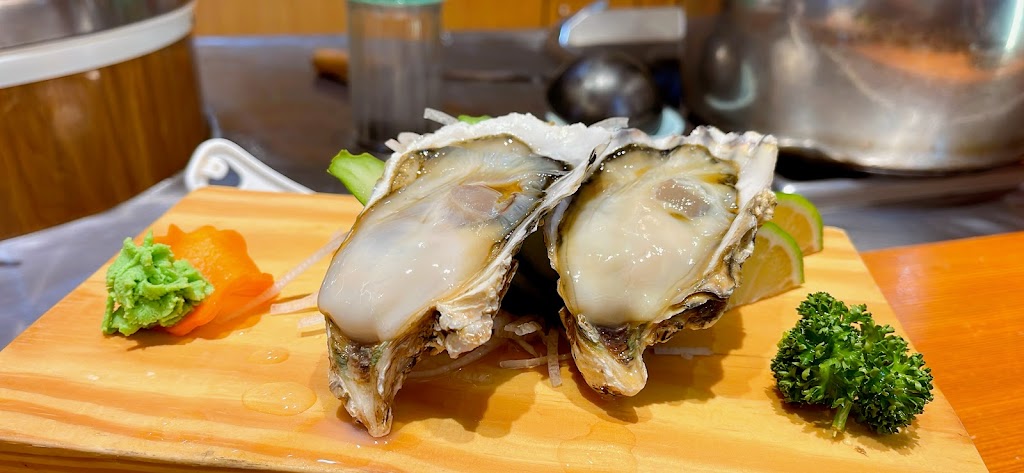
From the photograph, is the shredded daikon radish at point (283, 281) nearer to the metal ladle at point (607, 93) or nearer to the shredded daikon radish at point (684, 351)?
the shredded daikon radish at point (684, 351)

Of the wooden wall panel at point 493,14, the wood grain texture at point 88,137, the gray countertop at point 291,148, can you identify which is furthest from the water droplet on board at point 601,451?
the wooden wall panel at point 493,14

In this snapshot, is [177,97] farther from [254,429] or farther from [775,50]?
[775,50]

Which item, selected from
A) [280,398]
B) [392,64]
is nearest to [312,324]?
[280,398]

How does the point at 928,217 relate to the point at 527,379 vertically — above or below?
below

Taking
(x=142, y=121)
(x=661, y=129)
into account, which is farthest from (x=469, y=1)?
(x=142, y=121)

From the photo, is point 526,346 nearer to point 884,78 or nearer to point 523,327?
point 523,327

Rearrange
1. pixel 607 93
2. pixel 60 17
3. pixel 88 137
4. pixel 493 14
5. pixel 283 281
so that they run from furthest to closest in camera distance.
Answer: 1. pixel 493 14
2. pixel 607 93
3. pixel 88 137
4. pixel 60 17
5. pixel 283 281
